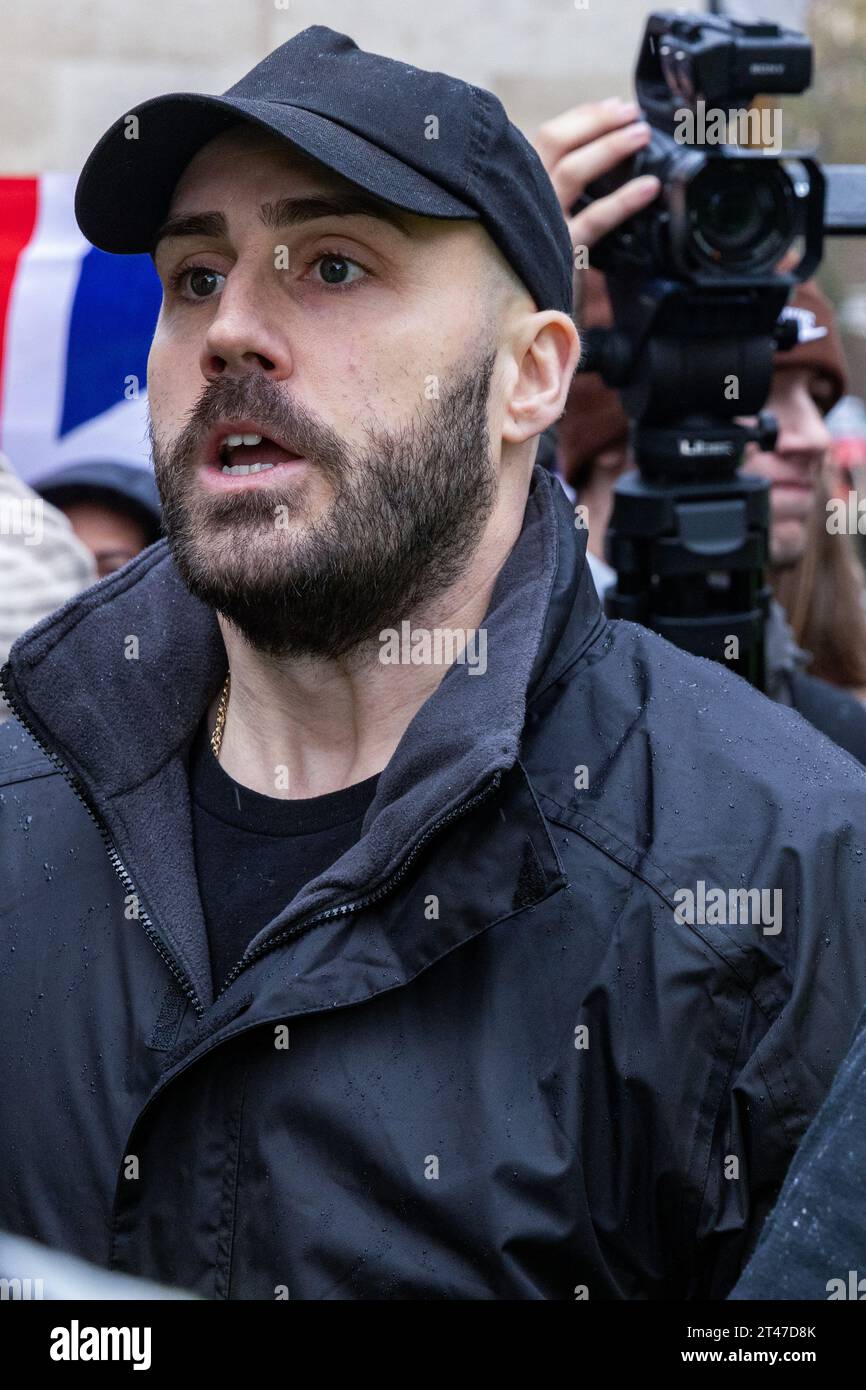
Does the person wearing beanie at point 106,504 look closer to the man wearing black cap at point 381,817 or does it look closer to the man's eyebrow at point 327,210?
the man wearing black cap at point 381,817

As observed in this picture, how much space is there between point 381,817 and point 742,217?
1254mm

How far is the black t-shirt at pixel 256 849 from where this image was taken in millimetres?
1770

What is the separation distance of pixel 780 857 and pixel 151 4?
4.97m

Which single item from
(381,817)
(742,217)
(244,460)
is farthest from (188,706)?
(742,217)

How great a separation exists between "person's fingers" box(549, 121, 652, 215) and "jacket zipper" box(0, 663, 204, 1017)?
1.20 metres

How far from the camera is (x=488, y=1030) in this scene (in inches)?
62.1

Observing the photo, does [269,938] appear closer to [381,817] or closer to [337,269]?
[381,817]

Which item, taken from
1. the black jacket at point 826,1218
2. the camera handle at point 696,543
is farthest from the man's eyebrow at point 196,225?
the black jacket at point 826,1218

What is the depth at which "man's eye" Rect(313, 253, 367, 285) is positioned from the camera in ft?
5.88

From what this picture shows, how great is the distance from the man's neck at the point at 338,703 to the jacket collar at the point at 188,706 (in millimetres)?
37

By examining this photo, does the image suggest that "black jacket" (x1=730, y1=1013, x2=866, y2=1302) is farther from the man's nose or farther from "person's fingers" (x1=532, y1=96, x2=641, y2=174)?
"person's fingers" (x1=532, y1=96, x2=641, y2=174)

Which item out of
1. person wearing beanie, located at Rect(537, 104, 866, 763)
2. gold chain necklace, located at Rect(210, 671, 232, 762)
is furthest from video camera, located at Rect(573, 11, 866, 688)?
gold chain necklace, located at Rect(210, 671, 232, 762)

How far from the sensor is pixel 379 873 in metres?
1.59

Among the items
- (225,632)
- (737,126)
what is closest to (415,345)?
(225,632)
